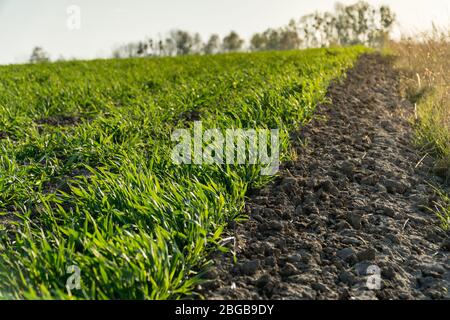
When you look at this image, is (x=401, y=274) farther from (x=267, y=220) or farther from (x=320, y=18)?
(x=320, y=18)

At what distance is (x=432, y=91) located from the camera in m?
6.89

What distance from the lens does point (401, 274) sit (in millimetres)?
2436

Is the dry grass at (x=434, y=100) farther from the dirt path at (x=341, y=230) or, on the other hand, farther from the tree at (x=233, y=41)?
the tree at (x=233, y=41)

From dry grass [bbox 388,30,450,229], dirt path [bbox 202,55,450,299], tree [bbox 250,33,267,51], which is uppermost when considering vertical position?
tree [bbox 250,33,267,51]

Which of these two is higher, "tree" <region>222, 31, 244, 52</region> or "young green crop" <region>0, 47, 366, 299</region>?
"tree" <region>222, 31, 244, 52</region>

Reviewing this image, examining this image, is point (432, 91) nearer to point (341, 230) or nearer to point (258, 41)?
point (341, 230)

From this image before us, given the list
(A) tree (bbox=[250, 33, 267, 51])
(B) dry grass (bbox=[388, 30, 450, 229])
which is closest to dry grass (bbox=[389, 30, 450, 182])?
(B) dry grass (bbox=[388, 30, 450, 229])

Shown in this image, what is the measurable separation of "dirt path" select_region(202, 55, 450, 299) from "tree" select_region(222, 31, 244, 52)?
46.2m

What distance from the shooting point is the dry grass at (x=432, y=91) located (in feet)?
14.5

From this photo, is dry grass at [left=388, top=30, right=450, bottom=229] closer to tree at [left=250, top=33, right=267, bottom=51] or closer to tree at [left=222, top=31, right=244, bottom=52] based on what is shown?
tree at [left=250, top=33, right=267, bottom=51]

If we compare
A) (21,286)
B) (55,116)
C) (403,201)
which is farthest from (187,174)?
(55,116)

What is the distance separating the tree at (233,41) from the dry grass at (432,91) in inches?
1554

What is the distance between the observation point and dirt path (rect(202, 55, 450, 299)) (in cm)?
227

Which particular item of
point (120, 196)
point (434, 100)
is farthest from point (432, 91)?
point (120, 196)
